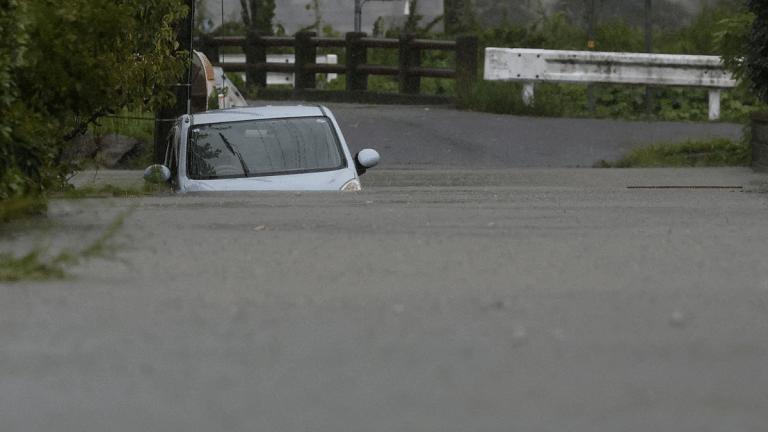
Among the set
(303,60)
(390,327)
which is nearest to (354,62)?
(303,60)

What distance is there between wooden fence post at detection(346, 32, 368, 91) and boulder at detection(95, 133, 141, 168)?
26.8ft

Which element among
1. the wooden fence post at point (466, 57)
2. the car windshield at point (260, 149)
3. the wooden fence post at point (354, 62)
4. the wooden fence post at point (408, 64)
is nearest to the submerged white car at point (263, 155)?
the car windshield at point (260, 149)

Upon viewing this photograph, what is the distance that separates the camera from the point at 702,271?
5125 mm

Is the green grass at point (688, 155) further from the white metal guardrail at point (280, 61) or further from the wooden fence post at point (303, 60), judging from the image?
the white metal guardrail at point (280, 61)

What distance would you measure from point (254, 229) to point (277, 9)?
27.6m

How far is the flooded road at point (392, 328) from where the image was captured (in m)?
3.13

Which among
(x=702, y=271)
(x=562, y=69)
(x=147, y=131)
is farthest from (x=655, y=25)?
(x=702, y=271)

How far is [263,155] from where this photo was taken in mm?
9922

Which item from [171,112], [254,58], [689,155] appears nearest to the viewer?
[171,112]

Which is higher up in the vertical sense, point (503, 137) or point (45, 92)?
point (45, 92)

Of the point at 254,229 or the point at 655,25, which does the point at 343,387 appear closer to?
the point at 254,229

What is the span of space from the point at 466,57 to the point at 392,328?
711 inches

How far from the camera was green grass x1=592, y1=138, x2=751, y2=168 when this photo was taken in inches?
534

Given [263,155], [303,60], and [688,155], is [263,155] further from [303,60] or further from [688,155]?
[303,60]
